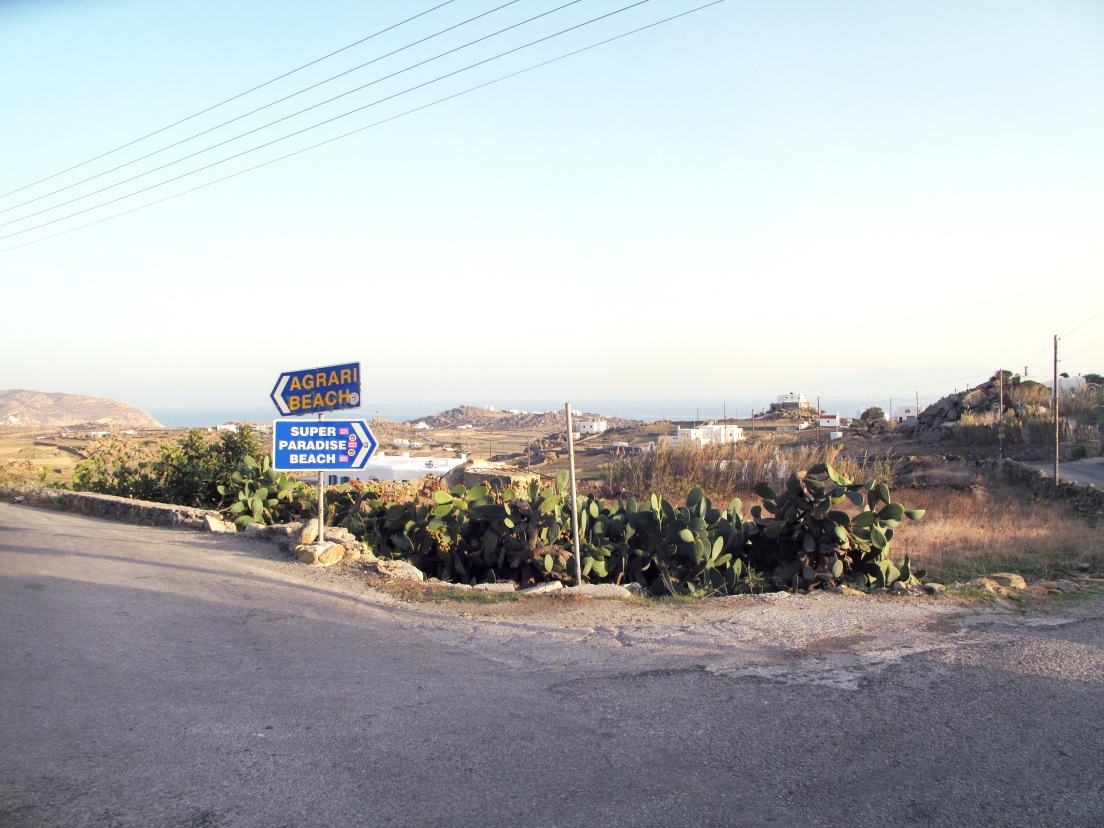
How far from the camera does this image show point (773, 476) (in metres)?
22.3

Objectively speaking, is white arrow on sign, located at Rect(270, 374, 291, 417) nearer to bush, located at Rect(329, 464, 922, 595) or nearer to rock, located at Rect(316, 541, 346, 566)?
rock, located at Rect(316, 541, 346, 566)

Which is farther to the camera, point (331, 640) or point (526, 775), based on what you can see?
point (331, 640)

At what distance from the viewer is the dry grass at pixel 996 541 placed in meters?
12.5

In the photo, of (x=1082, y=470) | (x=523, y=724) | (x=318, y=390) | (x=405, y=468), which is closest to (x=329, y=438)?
(x=318, y=390)

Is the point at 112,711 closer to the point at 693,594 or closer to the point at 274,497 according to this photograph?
the point at 693,594

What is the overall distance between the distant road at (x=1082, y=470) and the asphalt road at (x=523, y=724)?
65.5ft

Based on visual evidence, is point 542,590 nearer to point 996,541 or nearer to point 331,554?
point 331,554

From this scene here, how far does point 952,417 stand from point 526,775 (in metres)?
44.9

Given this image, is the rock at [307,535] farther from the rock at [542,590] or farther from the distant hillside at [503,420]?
Answer: the distant hillside at [503,420]

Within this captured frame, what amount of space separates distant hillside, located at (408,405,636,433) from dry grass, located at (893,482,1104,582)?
6352cm

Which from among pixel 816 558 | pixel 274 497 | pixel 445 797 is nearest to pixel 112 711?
pixel 445 797

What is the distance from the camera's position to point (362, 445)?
9.74m

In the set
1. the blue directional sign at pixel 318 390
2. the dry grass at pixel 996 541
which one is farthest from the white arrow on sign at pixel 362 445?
the dry grass at pixel 996 541

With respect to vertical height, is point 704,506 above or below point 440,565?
above
